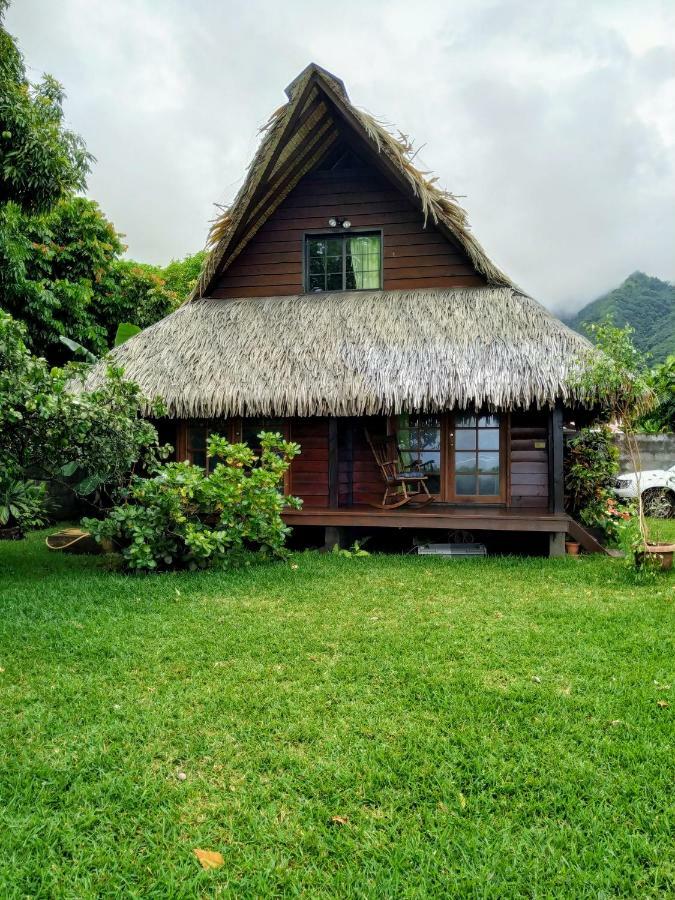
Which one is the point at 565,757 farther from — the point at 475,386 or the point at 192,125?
the point at 192,125

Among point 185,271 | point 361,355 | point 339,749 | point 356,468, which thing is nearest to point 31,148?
point 361,355

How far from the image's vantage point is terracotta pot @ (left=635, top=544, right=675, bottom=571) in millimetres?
5496

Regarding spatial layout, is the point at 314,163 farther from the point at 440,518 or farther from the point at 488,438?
the point at 440,518

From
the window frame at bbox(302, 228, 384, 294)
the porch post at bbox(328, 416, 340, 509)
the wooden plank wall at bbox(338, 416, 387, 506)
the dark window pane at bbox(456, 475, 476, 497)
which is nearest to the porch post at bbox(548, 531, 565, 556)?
the dark window pane at bbox(456, 475, 476, 497)

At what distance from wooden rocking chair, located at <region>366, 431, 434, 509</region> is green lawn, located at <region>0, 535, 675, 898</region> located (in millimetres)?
2763

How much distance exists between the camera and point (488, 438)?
7.81m

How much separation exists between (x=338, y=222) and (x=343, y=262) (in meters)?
0.58

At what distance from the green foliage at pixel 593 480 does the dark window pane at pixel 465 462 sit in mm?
1238

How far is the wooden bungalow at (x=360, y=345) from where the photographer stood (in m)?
6.89

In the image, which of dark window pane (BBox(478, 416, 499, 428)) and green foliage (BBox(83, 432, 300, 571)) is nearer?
green foliage (BBox(83, 432, 300, 571))

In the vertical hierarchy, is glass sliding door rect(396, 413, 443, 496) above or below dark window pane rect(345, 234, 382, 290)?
below

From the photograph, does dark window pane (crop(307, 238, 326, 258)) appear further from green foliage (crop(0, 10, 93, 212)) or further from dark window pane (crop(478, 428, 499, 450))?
dark window pane (crop(478, 428, 499, 450))

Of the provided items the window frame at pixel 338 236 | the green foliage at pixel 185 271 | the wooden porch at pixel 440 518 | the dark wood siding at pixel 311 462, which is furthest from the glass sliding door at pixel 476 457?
the green foliage at pixel 185 271

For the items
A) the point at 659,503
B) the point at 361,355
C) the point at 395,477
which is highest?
the point at 361,355
